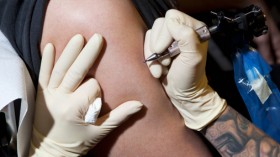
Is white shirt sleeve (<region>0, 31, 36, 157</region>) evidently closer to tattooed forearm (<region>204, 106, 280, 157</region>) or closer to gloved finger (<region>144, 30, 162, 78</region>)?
gloved finger (<region>144, 30, 162, 78</region>)

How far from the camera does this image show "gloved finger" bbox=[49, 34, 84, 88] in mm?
985

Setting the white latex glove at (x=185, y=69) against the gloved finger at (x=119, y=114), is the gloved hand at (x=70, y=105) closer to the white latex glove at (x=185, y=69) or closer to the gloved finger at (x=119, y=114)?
the gloved finger at (x=119, y=114)

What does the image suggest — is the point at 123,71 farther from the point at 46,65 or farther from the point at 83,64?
the point at 46,65

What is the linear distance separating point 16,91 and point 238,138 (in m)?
0.62

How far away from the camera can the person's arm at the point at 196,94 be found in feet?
3.15

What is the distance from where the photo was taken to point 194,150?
1092 millimetres

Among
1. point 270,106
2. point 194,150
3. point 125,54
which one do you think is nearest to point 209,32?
point 125,54

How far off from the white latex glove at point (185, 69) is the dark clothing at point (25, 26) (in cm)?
30

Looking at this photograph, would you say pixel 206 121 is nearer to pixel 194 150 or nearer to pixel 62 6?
pixel 194 150

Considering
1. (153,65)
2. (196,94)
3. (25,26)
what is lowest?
(196,94)

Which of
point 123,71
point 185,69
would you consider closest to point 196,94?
point 185,69

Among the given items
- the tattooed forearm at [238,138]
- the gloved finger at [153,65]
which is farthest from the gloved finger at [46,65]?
the tattooed forearm at [238,138]

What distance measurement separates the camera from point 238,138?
1078 mm

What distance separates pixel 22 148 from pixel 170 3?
0.65m
